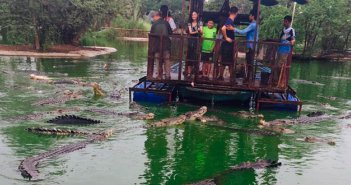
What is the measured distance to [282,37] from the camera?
11062 mm

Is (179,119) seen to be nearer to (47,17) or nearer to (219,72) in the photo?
(219,72)

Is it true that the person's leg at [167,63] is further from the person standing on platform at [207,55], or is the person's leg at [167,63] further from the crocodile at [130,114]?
the crocodile at [130,114]

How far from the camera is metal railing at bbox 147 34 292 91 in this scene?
1074 centimetres

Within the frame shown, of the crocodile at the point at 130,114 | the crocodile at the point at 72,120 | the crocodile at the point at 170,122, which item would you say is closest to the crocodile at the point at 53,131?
the crocodile at the point at 72,120

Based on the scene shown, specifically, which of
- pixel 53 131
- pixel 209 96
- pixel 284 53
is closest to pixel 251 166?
pixel 53 131

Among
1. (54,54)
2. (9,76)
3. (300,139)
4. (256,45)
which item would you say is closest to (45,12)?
(54,54)

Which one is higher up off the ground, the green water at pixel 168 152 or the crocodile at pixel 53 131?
the crocodile at pixel 53 131

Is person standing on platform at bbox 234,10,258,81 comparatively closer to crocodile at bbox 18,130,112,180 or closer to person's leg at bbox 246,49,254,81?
person's leg at bbox 246,49,254,81

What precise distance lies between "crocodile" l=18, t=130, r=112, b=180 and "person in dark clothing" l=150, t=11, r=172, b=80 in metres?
3.22

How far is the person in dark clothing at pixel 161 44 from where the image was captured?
1100cm

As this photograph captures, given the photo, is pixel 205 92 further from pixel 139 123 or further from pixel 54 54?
pixel 54 54

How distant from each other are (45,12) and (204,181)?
22393 mm

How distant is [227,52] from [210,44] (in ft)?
1.80

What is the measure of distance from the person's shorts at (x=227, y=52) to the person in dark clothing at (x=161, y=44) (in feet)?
4.59
